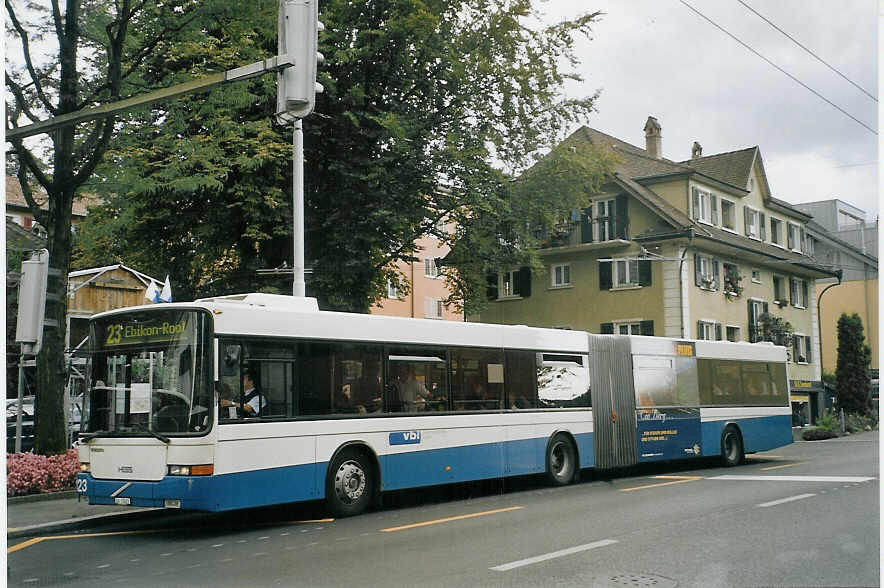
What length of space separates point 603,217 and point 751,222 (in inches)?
312

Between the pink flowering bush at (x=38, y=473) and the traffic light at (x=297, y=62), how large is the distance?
6.92 metres

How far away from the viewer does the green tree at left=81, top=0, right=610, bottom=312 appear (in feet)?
76.1

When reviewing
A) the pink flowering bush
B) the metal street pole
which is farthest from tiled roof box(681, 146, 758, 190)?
the pink flowering bush

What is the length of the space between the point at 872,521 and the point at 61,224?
12439 millimetres

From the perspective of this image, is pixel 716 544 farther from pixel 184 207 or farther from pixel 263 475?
pixel 184 207

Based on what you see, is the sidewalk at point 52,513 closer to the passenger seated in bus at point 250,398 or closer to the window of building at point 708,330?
the passenger seated in bus at point 250,398

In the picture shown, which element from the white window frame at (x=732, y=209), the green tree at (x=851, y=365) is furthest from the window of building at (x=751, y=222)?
the green tree at (x=851, y=365)

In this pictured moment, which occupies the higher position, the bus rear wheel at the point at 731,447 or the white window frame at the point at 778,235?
the white window frame at the point at 778,235

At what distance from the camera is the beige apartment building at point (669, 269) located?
35.7m

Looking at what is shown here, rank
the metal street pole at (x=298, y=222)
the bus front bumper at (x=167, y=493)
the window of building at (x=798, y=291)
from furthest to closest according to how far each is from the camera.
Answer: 1. the window of building at (x=798, y=291)
2. the metal street pole at (x=298, y=222)
3. the bus front bumper at (x=167, y=493)

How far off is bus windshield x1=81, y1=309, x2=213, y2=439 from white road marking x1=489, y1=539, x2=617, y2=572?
4.38 m

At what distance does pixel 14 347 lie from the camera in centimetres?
1758

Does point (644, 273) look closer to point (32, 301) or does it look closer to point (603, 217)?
point (603, 217)

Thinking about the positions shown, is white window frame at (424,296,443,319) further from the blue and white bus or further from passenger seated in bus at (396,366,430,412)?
passenger seated in bus at (396,366,430,412)
